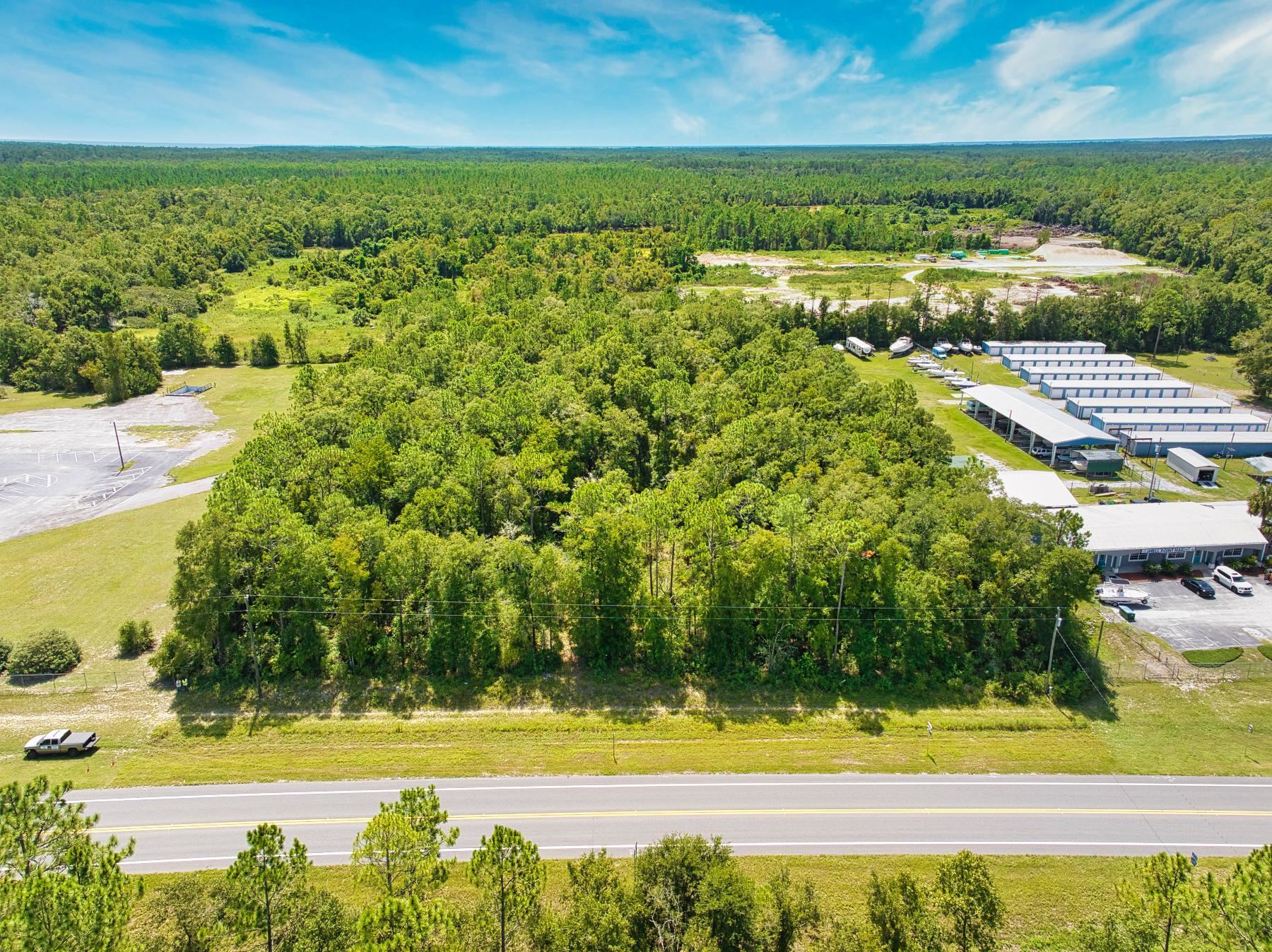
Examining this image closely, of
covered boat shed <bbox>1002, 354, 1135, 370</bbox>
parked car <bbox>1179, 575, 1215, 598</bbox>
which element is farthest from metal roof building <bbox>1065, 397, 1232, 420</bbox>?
parked car <bbox>1179, 575, 1215, 598</bbox>

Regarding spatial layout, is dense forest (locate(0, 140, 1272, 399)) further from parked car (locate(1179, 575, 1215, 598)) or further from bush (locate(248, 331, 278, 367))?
parked car (locate(1179, 575, 1215, 598))

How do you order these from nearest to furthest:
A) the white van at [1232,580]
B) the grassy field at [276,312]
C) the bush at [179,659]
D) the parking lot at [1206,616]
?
the bush at [179,659] < the parking lot at [1206,616] < the white van at [1232,580] < the grassy field at [276,312]

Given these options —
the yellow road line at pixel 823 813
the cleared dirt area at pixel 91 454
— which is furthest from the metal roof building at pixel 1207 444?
the cleared dirt area at pixel 91 454

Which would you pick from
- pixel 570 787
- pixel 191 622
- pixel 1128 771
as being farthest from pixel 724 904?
pixel 191 622

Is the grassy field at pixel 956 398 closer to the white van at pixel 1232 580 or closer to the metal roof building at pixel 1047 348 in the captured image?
the metal roof building at pixel 1047 348

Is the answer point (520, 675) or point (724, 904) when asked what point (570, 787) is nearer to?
point (520, 675)

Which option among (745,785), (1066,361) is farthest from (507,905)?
(1066,361)
